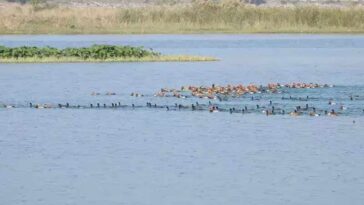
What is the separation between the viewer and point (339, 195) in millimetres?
21234

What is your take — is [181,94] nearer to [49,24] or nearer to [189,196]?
[189,196]

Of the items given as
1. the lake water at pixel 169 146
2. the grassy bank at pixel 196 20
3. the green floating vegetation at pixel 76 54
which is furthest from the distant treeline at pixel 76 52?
the grassy bank at pixel 196 20

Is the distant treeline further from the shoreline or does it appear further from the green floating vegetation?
the shoreline

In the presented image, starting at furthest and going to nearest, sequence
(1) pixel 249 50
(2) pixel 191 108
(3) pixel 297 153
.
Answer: (1) pixel 249 50
(2) pixel 191 108
(3) pixel 297 153

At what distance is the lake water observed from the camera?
854 inches

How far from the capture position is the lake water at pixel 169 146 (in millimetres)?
21688

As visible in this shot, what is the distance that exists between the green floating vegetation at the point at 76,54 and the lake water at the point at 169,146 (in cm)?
288

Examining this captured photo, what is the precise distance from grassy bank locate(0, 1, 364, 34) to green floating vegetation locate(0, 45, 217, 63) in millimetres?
21188

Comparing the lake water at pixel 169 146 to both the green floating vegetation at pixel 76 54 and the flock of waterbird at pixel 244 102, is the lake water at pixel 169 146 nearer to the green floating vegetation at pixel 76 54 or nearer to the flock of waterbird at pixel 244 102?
the flock of waterbird at pixel 244 102

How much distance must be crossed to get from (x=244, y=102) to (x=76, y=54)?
18159 mm

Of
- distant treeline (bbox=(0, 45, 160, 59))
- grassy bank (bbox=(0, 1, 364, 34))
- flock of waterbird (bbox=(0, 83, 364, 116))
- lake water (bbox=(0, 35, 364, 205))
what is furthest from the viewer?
grassy bank (bbox=(0, 1, 364, 34))

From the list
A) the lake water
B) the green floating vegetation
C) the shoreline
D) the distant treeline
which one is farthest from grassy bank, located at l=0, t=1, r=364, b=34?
the lake water

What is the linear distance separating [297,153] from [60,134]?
6.41 meters

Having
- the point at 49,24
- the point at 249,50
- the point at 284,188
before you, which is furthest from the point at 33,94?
the point at 49,24
